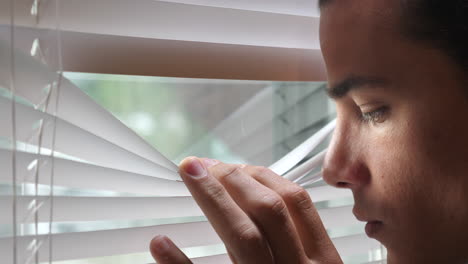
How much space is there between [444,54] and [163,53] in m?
0.40

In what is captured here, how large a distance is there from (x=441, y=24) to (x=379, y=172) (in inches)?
8.6

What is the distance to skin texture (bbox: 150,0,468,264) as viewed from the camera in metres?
0.64

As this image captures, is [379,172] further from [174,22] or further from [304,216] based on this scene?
[174,22]

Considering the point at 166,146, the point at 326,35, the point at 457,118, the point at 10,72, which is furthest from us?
the point at 166,146

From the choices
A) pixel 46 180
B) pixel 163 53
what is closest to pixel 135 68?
pixel 163 53

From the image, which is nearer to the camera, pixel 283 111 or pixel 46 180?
pixel 46 180

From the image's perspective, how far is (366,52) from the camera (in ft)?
2.39

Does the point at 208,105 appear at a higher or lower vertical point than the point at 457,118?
lower

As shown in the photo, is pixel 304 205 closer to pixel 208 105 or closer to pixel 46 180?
pixel 46 180

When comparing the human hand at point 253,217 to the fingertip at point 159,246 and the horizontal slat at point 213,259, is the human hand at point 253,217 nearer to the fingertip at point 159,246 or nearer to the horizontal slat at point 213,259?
the fingertip at point 159,246

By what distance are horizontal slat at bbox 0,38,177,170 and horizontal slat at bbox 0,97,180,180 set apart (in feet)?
0.05

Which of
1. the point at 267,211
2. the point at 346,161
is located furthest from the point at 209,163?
the point at 346,161

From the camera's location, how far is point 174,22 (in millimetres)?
745

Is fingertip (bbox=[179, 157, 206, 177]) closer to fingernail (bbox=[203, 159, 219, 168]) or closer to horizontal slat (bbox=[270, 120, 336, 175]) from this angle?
fingernail (bbox=[203, 159, 219, 168])
